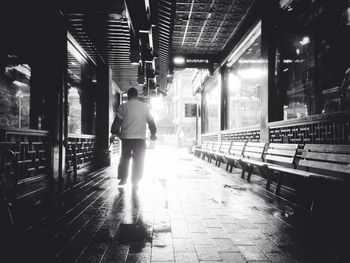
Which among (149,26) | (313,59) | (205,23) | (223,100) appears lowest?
(223,100)

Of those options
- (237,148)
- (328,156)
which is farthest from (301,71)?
(328,156)

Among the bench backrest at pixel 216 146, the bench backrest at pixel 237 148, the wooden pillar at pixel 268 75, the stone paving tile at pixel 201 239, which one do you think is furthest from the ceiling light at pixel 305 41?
the stone paving tile at pixel 201 239

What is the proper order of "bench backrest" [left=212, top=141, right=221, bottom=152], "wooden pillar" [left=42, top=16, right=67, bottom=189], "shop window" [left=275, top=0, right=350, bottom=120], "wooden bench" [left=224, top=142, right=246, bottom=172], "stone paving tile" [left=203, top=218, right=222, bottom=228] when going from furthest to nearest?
"bench backrest" [left=212, top=141, right=221, bottom=152] < "wooden bench" [left=224, top=142, right=246, bottom=172] < "wooden pillar" [left=42, top=16, right=67, bottom=189] < "shop window" [left=275, top=0, right=350, bottom=120] < "stone paving tile" [left=203, top=218, right=222, bottom=228]

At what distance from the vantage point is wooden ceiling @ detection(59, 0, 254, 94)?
6.38m

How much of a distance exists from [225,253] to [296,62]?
6335 millimetres

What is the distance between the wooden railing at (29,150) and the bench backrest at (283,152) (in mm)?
4897

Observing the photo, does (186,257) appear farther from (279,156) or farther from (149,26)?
(149,26)

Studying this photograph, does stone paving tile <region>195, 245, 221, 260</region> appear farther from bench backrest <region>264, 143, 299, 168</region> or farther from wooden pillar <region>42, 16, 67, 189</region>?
wooden pillar <region>42, 16, 67, 189</region>

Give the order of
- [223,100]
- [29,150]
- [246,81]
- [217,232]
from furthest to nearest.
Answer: [223,100], [246,81], [29,150], [217,232]

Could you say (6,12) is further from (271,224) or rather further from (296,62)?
(296,62)

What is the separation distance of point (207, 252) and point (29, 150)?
4191mm

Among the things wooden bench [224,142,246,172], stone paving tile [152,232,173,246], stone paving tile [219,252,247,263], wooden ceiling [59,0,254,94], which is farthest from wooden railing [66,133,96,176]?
stone paving tile [219,252,247,263]

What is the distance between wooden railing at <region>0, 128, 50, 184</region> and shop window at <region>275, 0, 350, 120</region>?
19.9 feet

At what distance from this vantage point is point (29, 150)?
532cm
